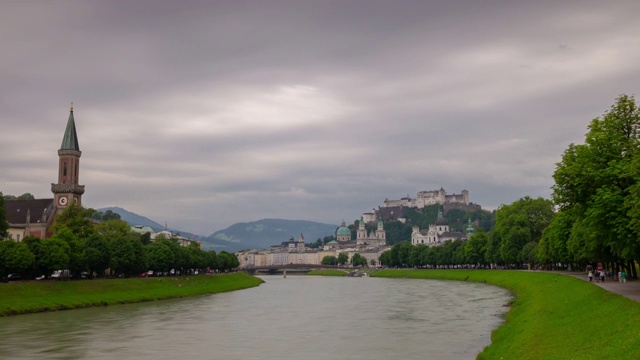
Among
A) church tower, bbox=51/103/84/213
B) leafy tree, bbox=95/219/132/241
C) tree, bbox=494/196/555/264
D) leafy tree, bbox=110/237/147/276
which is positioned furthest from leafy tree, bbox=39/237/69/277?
tree, bbox=494/196/555/264

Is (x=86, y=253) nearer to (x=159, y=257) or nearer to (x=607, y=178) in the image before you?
(x=159, y=257)

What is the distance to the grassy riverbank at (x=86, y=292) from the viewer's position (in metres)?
68.2

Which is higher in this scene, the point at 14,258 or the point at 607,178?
the point at 607,178

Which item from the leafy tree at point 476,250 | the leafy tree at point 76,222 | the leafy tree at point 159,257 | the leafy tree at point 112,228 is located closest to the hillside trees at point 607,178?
the leafy tree at point 159,257

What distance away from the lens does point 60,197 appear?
14162 cm

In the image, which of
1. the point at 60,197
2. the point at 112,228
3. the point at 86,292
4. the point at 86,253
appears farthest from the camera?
the point at 60,197

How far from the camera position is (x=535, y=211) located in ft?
451

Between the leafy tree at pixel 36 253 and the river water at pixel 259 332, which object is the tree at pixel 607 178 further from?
the leafy tree at pixel 36 253

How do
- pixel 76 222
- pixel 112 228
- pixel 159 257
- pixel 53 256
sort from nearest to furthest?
pixel 53 256, pixel 76 222, pixel 159 257, pixel 112 228

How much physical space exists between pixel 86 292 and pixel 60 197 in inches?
2578

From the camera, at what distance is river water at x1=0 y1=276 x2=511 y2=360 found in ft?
134

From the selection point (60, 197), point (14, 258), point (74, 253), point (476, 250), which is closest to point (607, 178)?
point (14, 258)

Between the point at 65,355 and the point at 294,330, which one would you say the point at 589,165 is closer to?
the point at 294,330

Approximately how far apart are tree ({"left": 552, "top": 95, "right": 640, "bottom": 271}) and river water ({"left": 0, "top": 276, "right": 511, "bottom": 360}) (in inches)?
413
